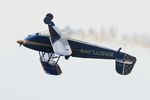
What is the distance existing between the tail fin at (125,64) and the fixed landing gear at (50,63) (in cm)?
787

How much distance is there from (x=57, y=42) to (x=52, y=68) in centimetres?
411

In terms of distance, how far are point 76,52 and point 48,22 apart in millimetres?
5013

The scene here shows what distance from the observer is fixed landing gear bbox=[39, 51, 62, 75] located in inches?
2630

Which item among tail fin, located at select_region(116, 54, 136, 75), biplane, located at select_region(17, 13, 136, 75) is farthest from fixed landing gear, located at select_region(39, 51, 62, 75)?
tail fin, located at select_region(116, 54, 136, 75)

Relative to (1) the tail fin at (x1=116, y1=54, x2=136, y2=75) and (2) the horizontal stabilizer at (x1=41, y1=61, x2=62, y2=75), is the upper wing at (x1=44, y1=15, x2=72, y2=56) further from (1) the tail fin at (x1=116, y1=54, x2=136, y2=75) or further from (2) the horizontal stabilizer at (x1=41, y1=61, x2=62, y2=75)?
(1) the tail fin at (x1=116, y1=54, x2=136, y2=75)

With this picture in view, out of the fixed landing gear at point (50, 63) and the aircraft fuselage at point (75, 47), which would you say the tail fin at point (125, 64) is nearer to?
the aircraft fuselage at point (75, 47)

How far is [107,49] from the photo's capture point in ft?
220

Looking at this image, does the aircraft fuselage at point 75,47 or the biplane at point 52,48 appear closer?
the biplane at point 52,48

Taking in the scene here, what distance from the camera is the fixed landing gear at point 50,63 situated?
66.8m

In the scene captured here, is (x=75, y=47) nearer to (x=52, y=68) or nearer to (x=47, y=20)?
(x=52, y=68)

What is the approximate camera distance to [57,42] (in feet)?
211

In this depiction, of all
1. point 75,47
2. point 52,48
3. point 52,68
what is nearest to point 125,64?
point 75,47

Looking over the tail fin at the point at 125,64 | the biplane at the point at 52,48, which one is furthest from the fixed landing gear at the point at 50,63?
the tail fin at the point at 125,64

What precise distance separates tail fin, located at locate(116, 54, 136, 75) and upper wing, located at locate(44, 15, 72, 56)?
8.24 meters
